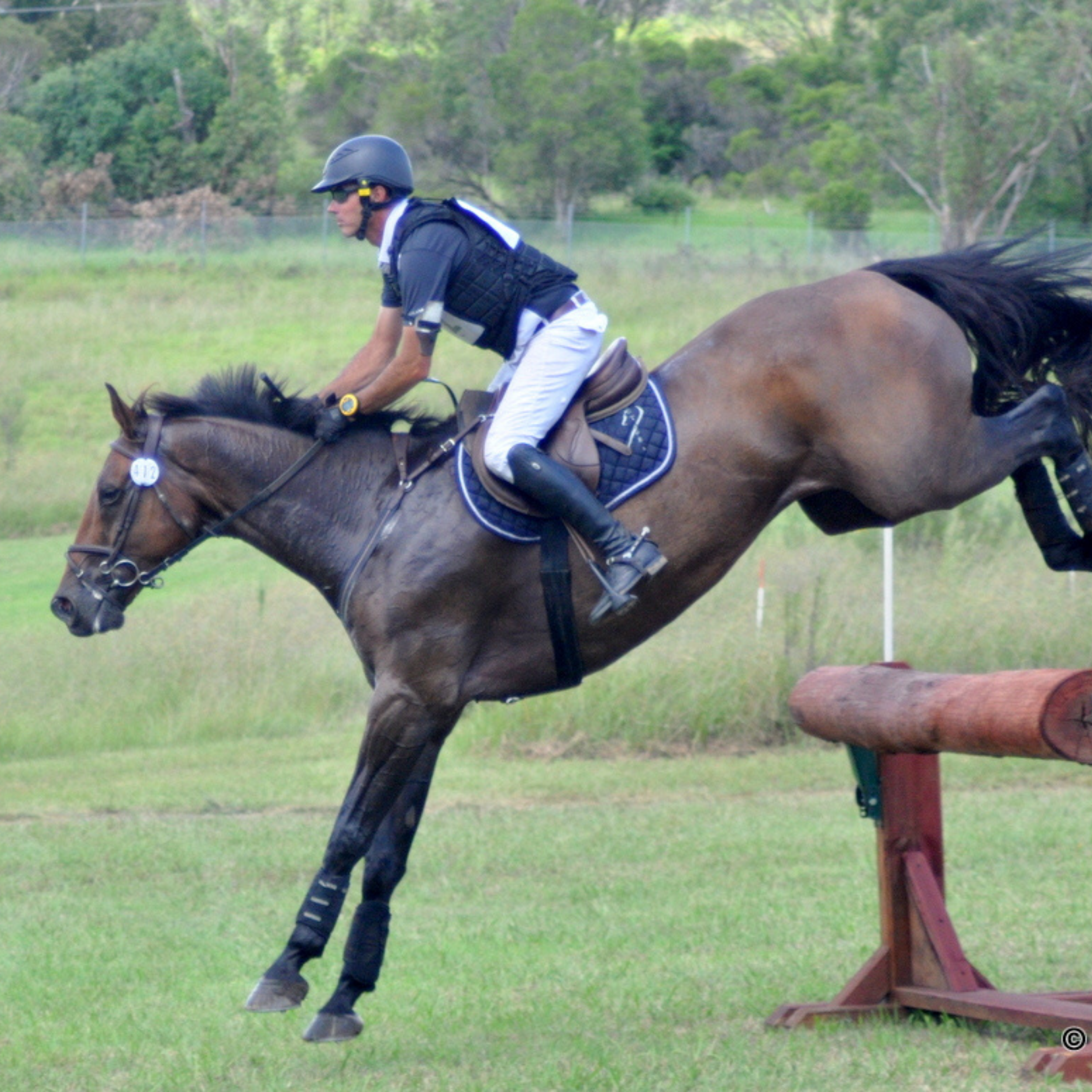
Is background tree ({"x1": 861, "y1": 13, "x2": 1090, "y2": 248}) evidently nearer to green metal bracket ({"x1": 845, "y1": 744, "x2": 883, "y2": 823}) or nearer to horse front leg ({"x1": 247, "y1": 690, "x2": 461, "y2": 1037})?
green metal bracket ({"x1": 845, "y1": 744, "x2": 883, "y2": 823})

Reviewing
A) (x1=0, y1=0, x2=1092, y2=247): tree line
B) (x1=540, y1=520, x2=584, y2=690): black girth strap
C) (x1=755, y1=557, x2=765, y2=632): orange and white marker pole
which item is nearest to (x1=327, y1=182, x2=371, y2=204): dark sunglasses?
(x1=540, y1=520, x2=584, y2=690): black girth strap

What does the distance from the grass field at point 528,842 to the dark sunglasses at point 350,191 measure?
2.79 metres

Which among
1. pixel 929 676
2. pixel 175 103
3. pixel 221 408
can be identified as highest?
pixel 175 103

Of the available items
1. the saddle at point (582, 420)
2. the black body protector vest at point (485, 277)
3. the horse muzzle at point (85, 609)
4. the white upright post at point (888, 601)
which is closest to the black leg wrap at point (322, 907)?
the horse muzzle at point (85, 609)

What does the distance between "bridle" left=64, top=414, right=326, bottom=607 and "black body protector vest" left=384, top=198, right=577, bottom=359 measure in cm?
68

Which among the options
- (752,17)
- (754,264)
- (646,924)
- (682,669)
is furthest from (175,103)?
(752,17)

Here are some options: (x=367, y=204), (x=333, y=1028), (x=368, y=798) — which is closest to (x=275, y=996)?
(x=333, y=1028)

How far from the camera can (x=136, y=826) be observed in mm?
9555

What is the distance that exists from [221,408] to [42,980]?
2.51 meters

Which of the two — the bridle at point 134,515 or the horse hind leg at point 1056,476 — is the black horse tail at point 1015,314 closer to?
the horse hind leg at point 1056,476

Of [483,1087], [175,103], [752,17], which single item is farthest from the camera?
[752,17]

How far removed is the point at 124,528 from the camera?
517 cm

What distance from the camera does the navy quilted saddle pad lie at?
490 cm

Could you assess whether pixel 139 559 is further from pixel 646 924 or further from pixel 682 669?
pixel 682 669
